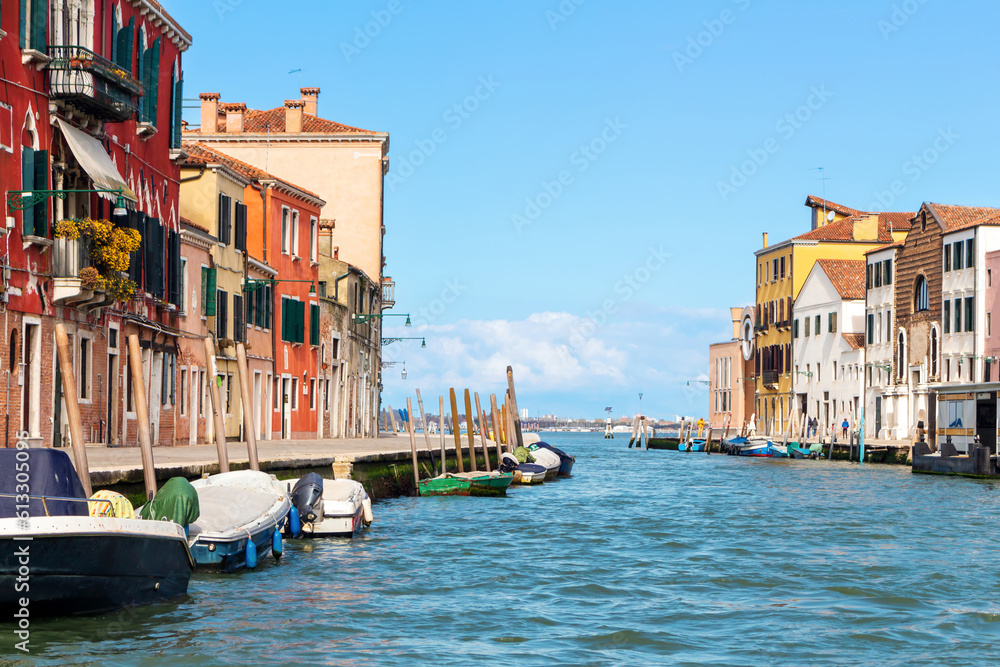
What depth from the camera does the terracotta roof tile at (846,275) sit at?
6612cm

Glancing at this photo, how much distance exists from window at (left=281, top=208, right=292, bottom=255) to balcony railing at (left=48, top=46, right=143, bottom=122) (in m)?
15.7

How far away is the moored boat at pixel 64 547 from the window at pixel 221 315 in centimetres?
2057

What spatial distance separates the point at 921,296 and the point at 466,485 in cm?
3053

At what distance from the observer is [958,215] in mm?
53594

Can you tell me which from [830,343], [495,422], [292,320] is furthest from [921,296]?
[292,320]

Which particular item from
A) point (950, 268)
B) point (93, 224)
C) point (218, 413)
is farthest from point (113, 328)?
point (950, 268)

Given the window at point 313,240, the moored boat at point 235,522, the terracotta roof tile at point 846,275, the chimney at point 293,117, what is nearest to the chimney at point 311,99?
the chimney at point 293,117

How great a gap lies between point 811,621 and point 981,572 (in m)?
5.09

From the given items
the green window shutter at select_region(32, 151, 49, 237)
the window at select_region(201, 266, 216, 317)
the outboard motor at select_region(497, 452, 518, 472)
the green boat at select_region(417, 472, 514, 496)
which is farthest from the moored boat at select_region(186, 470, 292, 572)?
the outboard motor at select_region(497, 452, 518, 472)

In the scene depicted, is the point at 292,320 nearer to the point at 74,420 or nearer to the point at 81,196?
the point at 81,196

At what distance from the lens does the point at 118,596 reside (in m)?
12.4

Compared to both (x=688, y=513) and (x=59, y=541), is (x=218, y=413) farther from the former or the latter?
(x=688, y=513)

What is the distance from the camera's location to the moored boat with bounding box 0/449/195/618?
11.3m

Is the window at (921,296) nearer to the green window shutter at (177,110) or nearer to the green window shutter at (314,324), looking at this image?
the green window shutter at (314,324)
